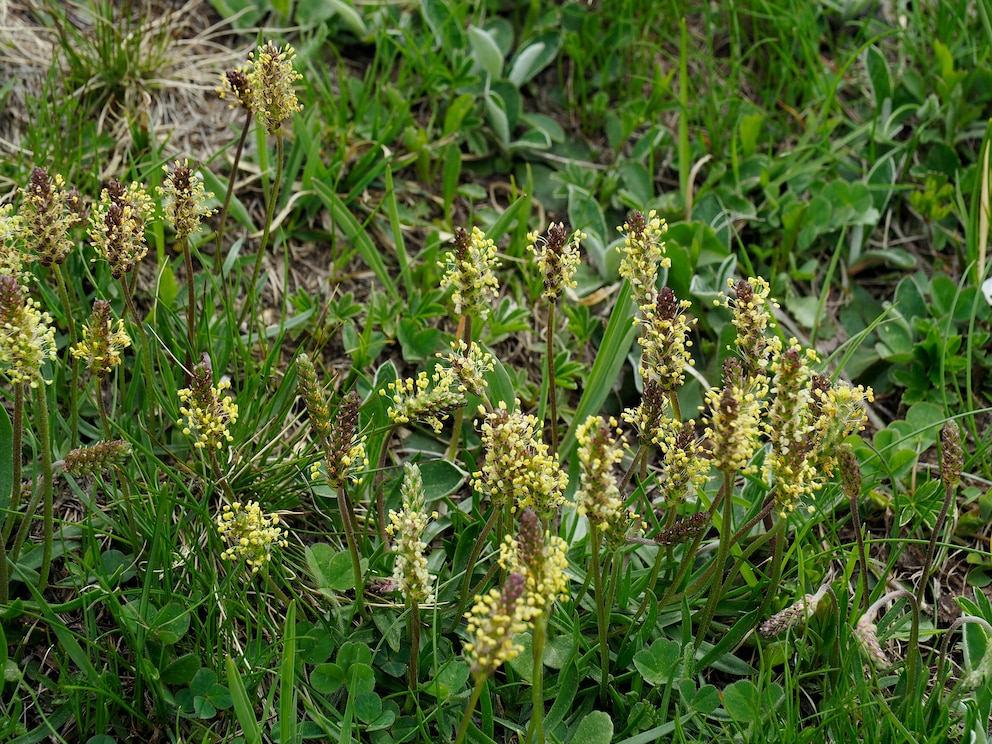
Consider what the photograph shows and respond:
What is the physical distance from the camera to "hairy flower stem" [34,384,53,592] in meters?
2.49

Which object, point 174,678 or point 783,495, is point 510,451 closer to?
point 783,495

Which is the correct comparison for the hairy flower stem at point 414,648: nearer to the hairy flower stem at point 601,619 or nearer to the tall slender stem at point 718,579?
the hairy flower stem at point 601,619

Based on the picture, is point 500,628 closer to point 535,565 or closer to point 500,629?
point 500,629

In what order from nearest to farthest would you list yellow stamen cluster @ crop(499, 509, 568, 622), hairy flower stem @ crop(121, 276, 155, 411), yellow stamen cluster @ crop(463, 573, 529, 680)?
yellow stamen cluster @ crop(463, 573, 529, 680), yellow stamen cluster @ crop(499, 509, 568, 622), hairy flower stem @ crop(121, 276, 155, 411)

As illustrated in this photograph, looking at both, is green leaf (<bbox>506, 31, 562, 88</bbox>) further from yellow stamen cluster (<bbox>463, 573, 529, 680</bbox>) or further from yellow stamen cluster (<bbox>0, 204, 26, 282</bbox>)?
→ yellow stamen cluster (<bbox>463, 573, 529, 680</bbox>)

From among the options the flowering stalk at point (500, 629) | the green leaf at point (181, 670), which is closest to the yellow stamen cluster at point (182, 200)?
the green leaf at point (181, 670)

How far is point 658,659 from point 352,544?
2.88ft

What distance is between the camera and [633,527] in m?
2.88

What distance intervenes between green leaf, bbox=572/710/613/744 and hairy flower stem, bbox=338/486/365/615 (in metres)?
0.69

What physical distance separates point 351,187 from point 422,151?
35 cm

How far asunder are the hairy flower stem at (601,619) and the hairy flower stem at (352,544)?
633mm

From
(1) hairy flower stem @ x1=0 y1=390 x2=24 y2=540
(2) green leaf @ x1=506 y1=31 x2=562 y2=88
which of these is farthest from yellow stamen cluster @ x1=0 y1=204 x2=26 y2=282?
(2) green leaf @ x1=506 y1=31 x2=562 y2=88

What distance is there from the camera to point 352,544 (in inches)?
100

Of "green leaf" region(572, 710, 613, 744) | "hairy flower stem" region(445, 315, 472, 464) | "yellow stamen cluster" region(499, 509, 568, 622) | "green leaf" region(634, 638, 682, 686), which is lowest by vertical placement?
"green leaf" region(572, 710, 613, 744)
